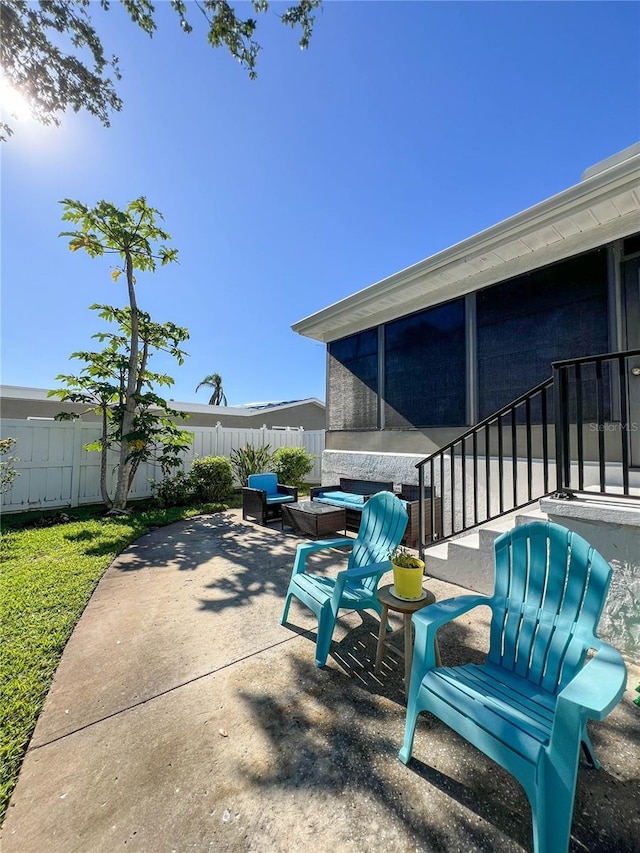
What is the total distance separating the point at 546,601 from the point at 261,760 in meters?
1.64

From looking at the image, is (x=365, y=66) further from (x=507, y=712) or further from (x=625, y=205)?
(x=507, y=712)

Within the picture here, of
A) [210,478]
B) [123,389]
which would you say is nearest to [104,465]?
[123,389]

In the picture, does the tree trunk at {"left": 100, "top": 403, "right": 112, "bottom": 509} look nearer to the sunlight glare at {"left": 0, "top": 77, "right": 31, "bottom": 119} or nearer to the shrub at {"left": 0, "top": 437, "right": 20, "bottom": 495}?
the shrub at {"left": 0, "top": 437, "right": 20, "bottom": 495}

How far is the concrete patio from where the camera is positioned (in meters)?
1.34

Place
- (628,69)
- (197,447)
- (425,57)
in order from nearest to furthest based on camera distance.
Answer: (628,69) < (425,57) < (197,447)

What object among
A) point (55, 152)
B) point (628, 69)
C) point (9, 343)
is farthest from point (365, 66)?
point (9, 343)

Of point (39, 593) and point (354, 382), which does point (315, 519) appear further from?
point (39, 593)

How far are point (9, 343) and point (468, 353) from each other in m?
12.0

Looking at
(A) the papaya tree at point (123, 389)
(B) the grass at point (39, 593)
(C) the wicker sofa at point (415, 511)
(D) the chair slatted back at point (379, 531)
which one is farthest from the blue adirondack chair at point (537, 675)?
(A) the papaya tree at point (123, 389)

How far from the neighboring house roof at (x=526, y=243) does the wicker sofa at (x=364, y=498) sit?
312 centimetres

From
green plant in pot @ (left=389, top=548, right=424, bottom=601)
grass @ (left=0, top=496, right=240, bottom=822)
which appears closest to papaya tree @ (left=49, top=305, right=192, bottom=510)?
grass @ (left=0, top=496, right=240, bottom=822)

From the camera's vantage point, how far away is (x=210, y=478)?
8367 mm

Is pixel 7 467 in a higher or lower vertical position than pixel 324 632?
higher

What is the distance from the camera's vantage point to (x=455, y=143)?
5.69 m
